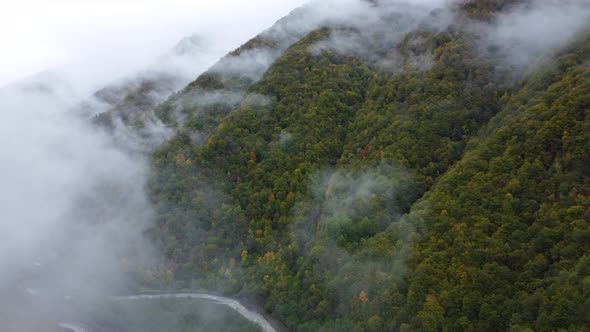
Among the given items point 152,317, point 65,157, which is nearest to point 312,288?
point 152,317

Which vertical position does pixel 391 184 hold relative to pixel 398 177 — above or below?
below

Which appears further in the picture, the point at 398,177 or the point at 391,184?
the point at 398,177

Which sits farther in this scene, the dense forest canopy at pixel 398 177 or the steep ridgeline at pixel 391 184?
the dense forest canopy at pixel 398 177

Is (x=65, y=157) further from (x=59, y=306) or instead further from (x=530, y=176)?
(x=530, y=176)
